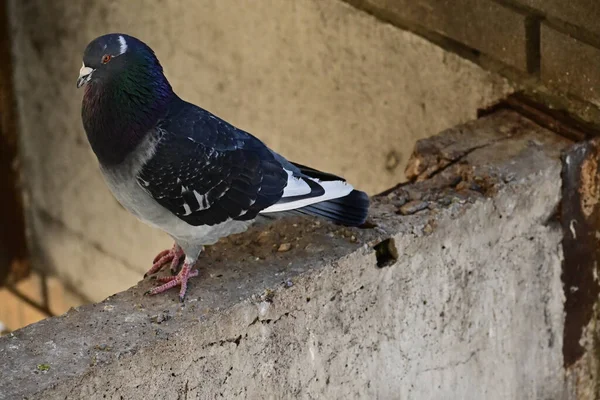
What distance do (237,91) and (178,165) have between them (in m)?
2.06

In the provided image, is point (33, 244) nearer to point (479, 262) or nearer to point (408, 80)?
point (408, 80)

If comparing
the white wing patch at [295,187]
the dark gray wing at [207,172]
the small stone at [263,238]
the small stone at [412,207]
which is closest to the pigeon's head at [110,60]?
the dark gray wing at [207,172]

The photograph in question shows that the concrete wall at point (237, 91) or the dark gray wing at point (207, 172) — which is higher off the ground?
the concrete wall at point (237, 91)

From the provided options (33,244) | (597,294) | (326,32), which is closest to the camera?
(597,294)

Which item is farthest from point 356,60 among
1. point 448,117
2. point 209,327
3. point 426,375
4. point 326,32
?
point 209,327

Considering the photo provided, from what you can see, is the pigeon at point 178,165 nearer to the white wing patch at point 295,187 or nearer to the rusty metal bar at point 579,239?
the white wing patch at point 295,187

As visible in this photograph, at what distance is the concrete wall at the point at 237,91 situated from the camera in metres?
4.21

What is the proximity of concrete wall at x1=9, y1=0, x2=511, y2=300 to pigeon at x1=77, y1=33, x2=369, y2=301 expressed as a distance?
42.7 inches

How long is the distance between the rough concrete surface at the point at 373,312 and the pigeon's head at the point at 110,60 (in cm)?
64

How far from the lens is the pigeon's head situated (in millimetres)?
2980

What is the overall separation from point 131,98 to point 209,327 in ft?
2.25

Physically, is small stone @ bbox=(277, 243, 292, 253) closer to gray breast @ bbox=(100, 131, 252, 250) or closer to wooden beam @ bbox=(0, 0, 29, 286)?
gray breast @ bbox=(100, 131, 252, 250)

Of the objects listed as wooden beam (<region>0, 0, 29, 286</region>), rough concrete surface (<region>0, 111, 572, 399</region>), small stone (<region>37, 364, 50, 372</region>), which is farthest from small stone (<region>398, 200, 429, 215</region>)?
wooden beam (<region>0, 0, 29, 286</region>)

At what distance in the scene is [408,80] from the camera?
420 cm
